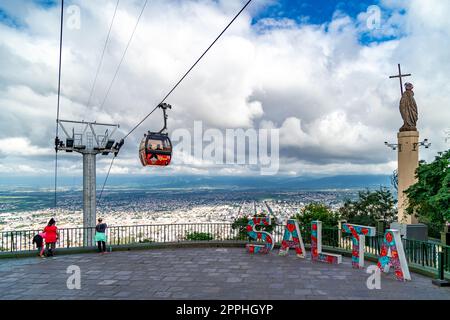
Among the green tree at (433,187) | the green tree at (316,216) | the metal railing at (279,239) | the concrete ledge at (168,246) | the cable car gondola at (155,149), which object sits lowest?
the green tree at (316,216)

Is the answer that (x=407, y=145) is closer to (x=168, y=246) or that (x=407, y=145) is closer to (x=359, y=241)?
(x=359, y=241)

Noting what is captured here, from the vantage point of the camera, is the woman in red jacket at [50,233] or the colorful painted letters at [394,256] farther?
the woman in red jacket at [50,233]

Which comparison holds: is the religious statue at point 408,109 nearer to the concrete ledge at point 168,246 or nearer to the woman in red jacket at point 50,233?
the concrete ledge at point 168,246

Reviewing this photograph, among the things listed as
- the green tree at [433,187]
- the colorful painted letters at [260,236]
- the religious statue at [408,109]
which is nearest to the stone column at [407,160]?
the religious statue at [408,109]

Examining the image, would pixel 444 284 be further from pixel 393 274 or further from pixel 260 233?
pixel 260 233

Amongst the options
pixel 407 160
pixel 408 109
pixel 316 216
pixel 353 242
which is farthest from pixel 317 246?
pixel 316 216

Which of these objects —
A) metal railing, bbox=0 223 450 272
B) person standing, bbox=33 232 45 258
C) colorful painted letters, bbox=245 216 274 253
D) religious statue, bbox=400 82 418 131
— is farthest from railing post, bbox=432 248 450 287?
religious statue, bbox=400 82 418 131
